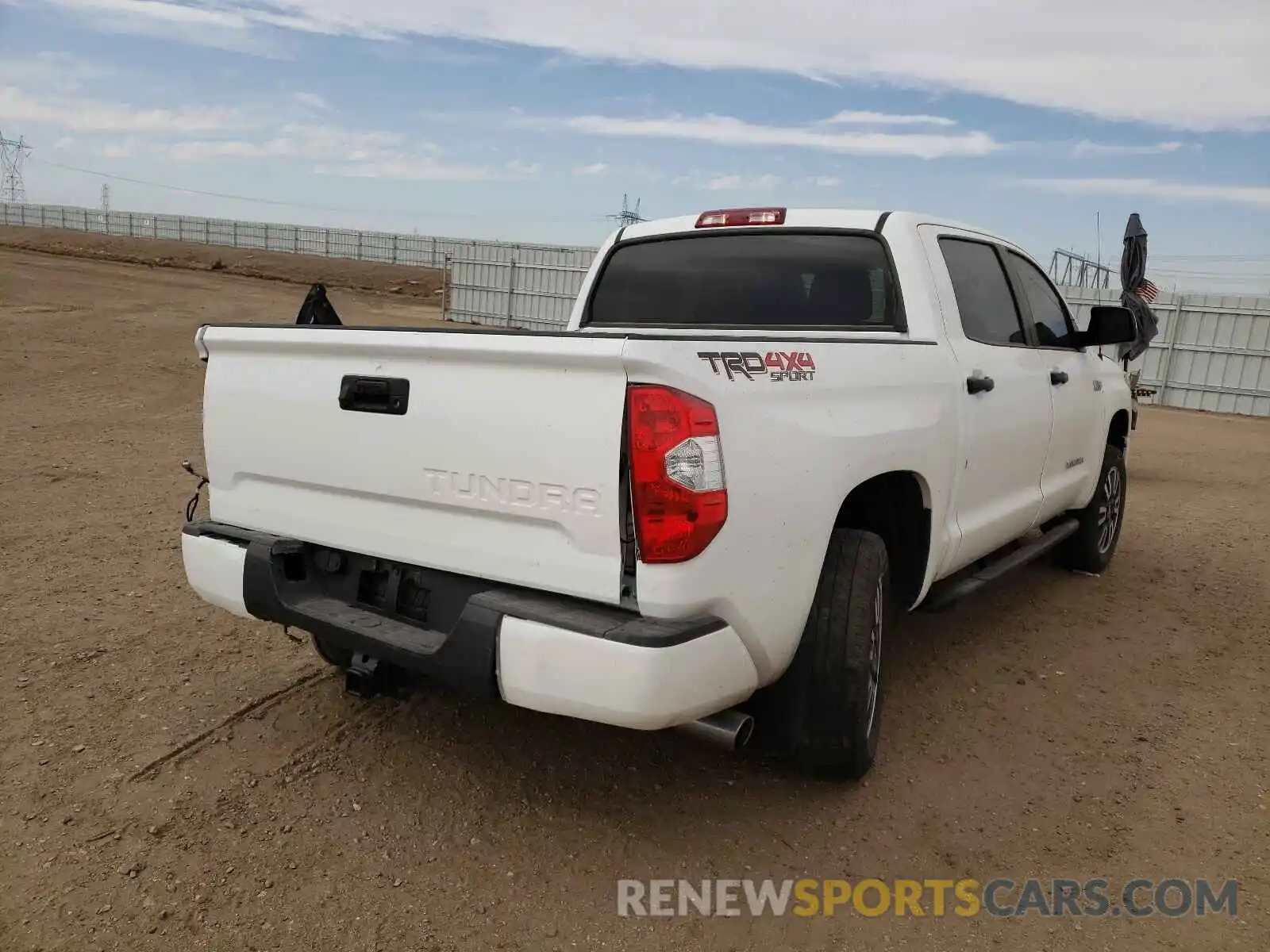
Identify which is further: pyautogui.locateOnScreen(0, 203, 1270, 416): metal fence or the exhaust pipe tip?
pyautogui.locateOnScreen(0, 203, 1270, 416): metal fence

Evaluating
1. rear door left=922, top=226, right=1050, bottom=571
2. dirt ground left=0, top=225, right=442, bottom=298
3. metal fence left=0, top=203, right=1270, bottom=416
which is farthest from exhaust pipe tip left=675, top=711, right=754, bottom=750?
dirt ground left=0, top=225, right=442, bottom=298

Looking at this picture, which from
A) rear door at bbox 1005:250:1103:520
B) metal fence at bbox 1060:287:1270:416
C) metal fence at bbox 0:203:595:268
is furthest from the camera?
metal fence at bbox 0:203:595:268

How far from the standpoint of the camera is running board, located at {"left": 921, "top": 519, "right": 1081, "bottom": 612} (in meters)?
4.01

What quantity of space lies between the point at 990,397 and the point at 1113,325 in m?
1.30

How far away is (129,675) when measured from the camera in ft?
13.1

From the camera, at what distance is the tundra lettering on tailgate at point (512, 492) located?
8.45 ft

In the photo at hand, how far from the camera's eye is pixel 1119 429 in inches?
249

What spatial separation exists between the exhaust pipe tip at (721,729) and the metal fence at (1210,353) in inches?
733

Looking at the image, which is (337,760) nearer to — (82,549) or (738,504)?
(738,504)

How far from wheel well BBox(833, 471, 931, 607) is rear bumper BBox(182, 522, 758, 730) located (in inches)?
39.8

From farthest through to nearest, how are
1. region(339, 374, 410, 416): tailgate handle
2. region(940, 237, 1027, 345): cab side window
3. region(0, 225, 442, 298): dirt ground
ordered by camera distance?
region(0, 225, 442, 298): dirt ground, region(940, 237, 1027, 345): cab side window, region(339, 374, 410, 416): tailgate handle

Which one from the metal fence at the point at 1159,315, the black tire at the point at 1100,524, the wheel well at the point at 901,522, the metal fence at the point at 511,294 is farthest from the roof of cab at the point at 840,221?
the metal fence at the point at 511,294

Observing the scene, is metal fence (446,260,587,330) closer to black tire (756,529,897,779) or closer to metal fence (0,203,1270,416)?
metal fence (0,203,1270,416)

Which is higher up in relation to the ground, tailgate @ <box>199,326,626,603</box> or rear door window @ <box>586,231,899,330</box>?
rear door window @ <box>586,231,899,330</box>
